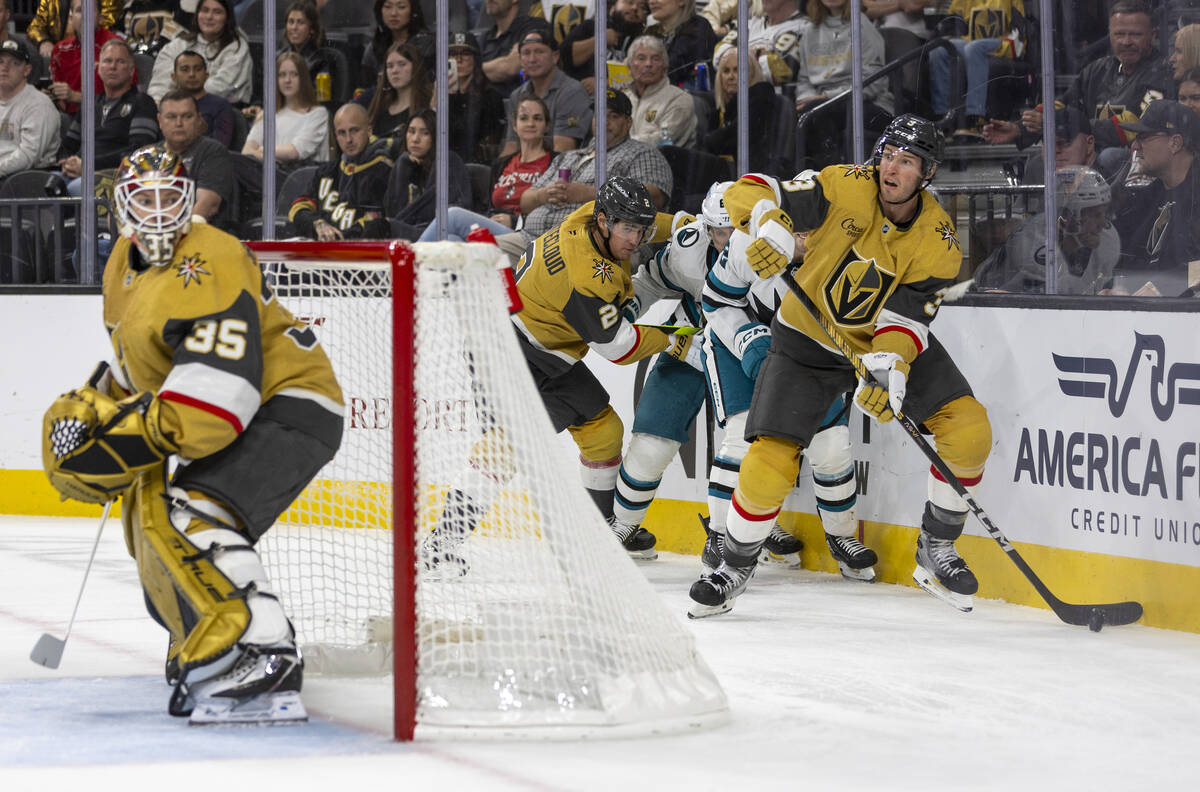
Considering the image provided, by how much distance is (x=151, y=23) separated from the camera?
634 cm

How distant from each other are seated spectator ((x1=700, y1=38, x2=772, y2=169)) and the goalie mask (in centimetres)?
285

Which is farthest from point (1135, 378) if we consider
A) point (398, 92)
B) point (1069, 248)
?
point (398, 92)

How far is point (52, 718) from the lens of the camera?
105 inches

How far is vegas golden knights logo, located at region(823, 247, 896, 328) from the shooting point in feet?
12.7

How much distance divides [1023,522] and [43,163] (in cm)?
415

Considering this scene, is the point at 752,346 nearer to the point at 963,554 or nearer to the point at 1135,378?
the point at 963,554

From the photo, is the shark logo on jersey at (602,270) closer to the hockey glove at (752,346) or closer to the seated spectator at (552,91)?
the hockey glove at (752,346)

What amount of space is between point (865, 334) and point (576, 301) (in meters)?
0.84

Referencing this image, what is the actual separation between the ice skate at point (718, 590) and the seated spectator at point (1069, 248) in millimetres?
1141

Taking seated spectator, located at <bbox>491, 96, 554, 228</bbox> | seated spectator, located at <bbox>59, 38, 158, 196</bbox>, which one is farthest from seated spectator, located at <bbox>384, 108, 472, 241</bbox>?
seated spectator, located at <bbox>59, 38, 158, 196</bbox>

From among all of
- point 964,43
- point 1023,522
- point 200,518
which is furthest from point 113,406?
point 964,43

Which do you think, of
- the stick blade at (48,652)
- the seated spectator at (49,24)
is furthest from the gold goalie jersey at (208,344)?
the seated spectator at (49,24)

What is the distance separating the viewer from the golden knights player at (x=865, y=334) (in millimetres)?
3752

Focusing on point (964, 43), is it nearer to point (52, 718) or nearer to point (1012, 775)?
point (1012, 775)
